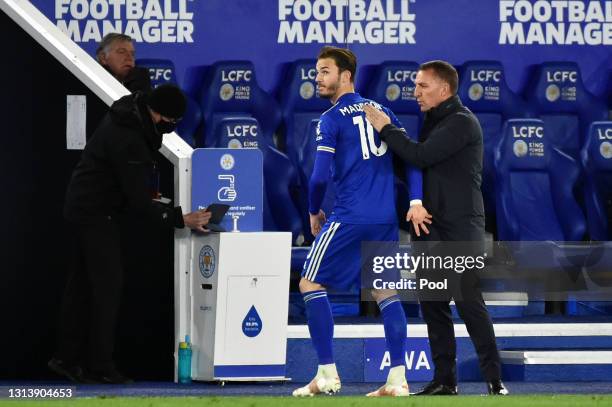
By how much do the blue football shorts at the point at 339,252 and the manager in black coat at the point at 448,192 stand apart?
27cm

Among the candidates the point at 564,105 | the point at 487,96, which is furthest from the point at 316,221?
the point at 564,105

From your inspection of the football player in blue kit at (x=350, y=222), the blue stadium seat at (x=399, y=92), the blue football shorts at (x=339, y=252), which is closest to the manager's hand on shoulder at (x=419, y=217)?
the football player in blue kit at (x=350, y=222)

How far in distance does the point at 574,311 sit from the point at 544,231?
2.10 feet

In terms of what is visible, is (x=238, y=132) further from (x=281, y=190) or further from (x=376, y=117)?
(x=376, y=117)

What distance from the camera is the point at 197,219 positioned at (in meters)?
7.74

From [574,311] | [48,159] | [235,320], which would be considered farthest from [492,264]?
[48,159]

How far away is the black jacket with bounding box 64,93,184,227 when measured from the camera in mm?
7520

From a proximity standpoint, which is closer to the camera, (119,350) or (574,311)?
(119,350)

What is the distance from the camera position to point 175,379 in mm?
7996

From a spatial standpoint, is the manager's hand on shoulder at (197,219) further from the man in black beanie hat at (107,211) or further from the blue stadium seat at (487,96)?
the blue stadium seat at (487,96)

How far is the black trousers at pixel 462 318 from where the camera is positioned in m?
6.82

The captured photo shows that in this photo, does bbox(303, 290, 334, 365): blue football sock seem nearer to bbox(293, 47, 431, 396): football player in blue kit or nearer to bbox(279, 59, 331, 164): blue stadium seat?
bbox(293, 47, 431, 396): football player in blue kit

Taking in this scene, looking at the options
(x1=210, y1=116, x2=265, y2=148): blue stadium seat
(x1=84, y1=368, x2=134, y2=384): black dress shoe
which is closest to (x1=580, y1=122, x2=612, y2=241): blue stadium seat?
(x1=210, y1=116, x2=265, y2=148): blue stadium seat

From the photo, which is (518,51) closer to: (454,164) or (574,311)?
(574,311)
